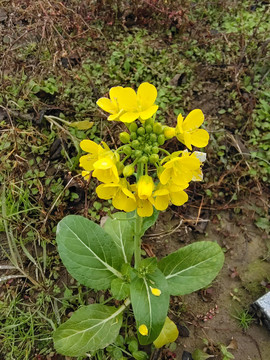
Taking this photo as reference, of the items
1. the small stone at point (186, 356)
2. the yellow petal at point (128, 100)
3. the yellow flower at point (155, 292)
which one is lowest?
the small stone at point (186, 356)

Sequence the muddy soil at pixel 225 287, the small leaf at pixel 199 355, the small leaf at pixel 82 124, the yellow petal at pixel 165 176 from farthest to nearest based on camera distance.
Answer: the small leaf at pixel 82 124 < the muddy soil at pixel 225 287 < the small leaf at pixel 199 355 < the yellow petal at pixel 165 176

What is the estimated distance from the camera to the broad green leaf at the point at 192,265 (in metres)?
2.43

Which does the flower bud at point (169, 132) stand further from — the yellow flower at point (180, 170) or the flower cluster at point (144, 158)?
the yellow flower at point (180, 170)

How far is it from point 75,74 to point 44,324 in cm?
258

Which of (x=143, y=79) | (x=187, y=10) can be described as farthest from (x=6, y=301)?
(x=187, y=10)

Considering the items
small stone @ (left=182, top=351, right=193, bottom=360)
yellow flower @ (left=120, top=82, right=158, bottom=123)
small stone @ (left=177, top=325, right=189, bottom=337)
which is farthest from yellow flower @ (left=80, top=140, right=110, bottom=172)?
small stone @ (left=182, top=351, right=193, bottom=360)

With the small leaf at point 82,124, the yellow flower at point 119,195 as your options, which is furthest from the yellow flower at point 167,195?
the small leaf at point 82,124

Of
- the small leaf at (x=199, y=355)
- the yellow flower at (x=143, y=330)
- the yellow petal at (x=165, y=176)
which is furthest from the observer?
the small leaf at (x=199, y=355)

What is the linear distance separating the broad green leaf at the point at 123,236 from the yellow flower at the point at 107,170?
39.5 inches

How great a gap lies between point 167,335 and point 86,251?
905mm

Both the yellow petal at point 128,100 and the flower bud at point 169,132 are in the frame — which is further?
the flower bud at point 169,132

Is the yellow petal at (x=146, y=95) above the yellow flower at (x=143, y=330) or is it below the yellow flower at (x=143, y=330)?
above

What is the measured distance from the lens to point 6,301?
2.72 m

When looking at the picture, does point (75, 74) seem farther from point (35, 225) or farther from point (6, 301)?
point (6, 301)
